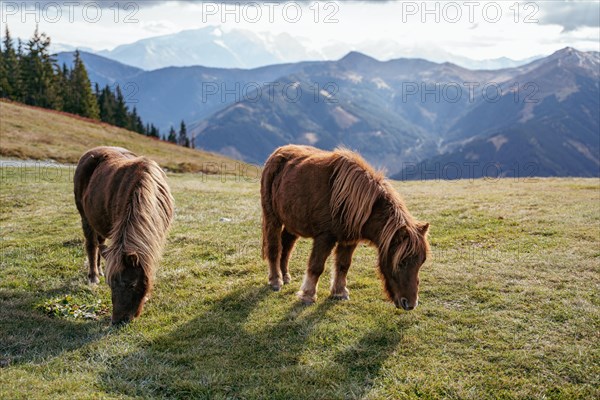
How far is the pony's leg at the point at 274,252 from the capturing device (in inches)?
432

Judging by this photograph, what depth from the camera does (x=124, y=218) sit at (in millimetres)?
8500

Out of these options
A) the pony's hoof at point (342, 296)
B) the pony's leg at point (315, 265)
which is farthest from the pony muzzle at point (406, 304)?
the pony's hoof at point (342, 296)

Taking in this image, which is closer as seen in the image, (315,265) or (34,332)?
(34,332)

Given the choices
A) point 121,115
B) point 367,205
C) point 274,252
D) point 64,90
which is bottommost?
point 274,252

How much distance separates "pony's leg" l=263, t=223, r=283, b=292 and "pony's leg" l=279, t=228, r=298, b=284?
0.40 m

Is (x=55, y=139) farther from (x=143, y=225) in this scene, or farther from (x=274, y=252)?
(x=143, y=225)

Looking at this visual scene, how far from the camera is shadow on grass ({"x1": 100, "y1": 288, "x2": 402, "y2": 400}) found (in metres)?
6.70

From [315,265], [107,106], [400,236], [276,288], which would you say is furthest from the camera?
[107,106]

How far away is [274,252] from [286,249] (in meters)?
0.61

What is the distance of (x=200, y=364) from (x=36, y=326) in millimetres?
3676

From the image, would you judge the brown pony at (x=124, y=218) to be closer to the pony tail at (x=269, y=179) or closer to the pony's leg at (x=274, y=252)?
the pony tail at (x=269, y=179)

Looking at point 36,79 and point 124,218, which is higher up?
point 36,79

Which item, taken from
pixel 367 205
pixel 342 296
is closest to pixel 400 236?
pixel 367 205

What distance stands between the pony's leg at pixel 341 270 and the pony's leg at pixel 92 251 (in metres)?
5.89
